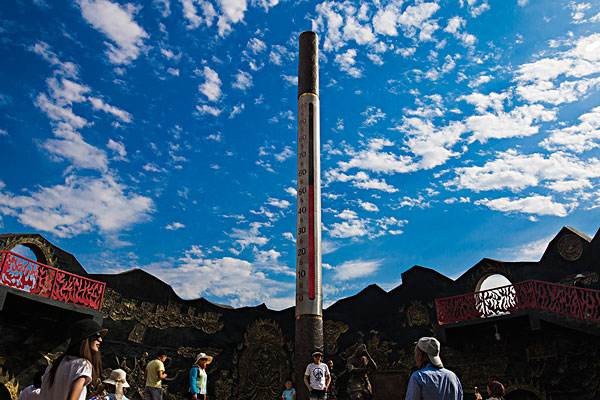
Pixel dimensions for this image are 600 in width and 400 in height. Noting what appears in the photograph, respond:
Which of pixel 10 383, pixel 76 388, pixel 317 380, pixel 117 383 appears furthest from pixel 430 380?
pixel 10 383

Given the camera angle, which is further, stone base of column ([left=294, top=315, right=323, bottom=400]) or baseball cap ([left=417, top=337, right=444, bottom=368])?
A: stone base of column ([left=294, top=315, right=323, bottom=400])

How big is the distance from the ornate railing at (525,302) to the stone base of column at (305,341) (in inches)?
173

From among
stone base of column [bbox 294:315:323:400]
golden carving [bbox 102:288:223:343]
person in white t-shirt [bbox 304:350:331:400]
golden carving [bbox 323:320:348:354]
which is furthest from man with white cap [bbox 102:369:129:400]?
golden carving [bbox 323:320:348:354]

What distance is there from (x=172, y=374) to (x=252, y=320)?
3376mm

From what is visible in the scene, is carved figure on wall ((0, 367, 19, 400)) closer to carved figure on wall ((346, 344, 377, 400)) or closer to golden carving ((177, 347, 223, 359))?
golden carving ((177, 347, 223, 359))

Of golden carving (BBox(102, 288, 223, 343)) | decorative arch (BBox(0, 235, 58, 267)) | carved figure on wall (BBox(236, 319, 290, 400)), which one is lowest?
carved figure on wall (BBox(236, 319, 290, 400))

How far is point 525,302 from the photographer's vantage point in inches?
520

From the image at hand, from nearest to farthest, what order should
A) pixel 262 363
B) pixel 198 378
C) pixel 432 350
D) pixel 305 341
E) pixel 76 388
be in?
pixel 76 388
pixel 432 350
pixel 198 378
pixel 305 341
pixel 262 363

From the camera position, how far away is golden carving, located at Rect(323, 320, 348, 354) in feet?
58.0

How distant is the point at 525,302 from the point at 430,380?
11202 millimetres

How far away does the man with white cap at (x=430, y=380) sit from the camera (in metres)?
3.36

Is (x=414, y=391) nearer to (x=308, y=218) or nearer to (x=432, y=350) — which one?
(x=432, y=350)

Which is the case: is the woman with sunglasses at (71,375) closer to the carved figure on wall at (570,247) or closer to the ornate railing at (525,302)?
the ornate railing at (525,302)

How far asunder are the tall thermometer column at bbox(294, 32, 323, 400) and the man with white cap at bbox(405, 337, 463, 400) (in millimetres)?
8970
